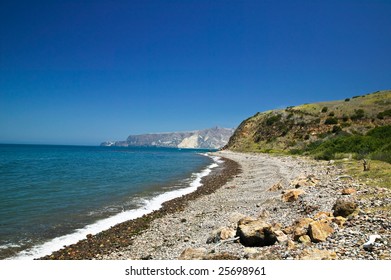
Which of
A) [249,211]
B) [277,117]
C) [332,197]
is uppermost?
[277,117]

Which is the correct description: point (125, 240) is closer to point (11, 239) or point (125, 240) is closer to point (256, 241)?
point (11, 239)

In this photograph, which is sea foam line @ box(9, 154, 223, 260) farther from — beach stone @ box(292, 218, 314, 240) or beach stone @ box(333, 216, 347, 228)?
beach stone @ box(333, 216, 347, 228)

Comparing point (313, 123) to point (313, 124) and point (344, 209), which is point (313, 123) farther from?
point (344, 209)

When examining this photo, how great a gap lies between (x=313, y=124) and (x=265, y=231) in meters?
70.7

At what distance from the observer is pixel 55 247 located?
40.3 feet

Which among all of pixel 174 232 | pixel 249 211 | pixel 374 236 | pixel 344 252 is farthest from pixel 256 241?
pixel 249 211

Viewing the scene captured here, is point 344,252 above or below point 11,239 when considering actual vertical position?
above

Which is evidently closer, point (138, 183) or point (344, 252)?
point (344, 252)

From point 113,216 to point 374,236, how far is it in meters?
13.8

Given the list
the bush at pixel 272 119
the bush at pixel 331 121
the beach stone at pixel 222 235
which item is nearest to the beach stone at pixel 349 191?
the beach stone at pixel 222 235

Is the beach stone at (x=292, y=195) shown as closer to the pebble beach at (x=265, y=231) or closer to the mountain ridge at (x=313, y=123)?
the pebble beach at (x=265, y=231)

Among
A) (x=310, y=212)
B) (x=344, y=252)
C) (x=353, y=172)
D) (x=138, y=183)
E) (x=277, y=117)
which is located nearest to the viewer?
(x=344, y=252)

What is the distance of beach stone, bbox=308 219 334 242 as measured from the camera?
27.4 feet

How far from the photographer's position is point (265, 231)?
29.5ft
